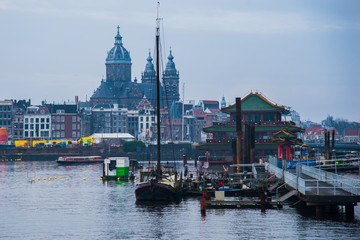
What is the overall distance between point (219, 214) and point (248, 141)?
39.1m

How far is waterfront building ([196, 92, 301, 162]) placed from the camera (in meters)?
156

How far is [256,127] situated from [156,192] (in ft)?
283

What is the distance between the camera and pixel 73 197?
86.9 meters

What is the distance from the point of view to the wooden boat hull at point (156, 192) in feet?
242

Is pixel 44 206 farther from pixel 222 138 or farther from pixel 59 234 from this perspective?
pixel 222 138

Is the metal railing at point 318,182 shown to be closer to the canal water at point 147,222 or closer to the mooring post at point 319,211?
the mooring post at point 319,211

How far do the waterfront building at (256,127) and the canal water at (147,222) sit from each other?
75.4m

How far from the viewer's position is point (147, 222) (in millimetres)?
61500

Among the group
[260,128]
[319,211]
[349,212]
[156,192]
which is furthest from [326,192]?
[260,128]

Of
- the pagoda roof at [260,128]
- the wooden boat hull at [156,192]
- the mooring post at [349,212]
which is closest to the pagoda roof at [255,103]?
the pagoda roof at [260,128]

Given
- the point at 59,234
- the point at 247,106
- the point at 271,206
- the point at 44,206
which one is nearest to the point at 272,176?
the point at 271,206

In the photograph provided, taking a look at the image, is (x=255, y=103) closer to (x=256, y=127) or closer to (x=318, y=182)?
(x=256, y=127)

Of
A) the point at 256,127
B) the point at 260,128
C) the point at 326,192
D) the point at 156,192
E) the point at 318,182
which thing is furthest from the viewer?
the point at 256,127

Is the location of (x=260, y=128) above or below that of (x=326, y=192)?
above
